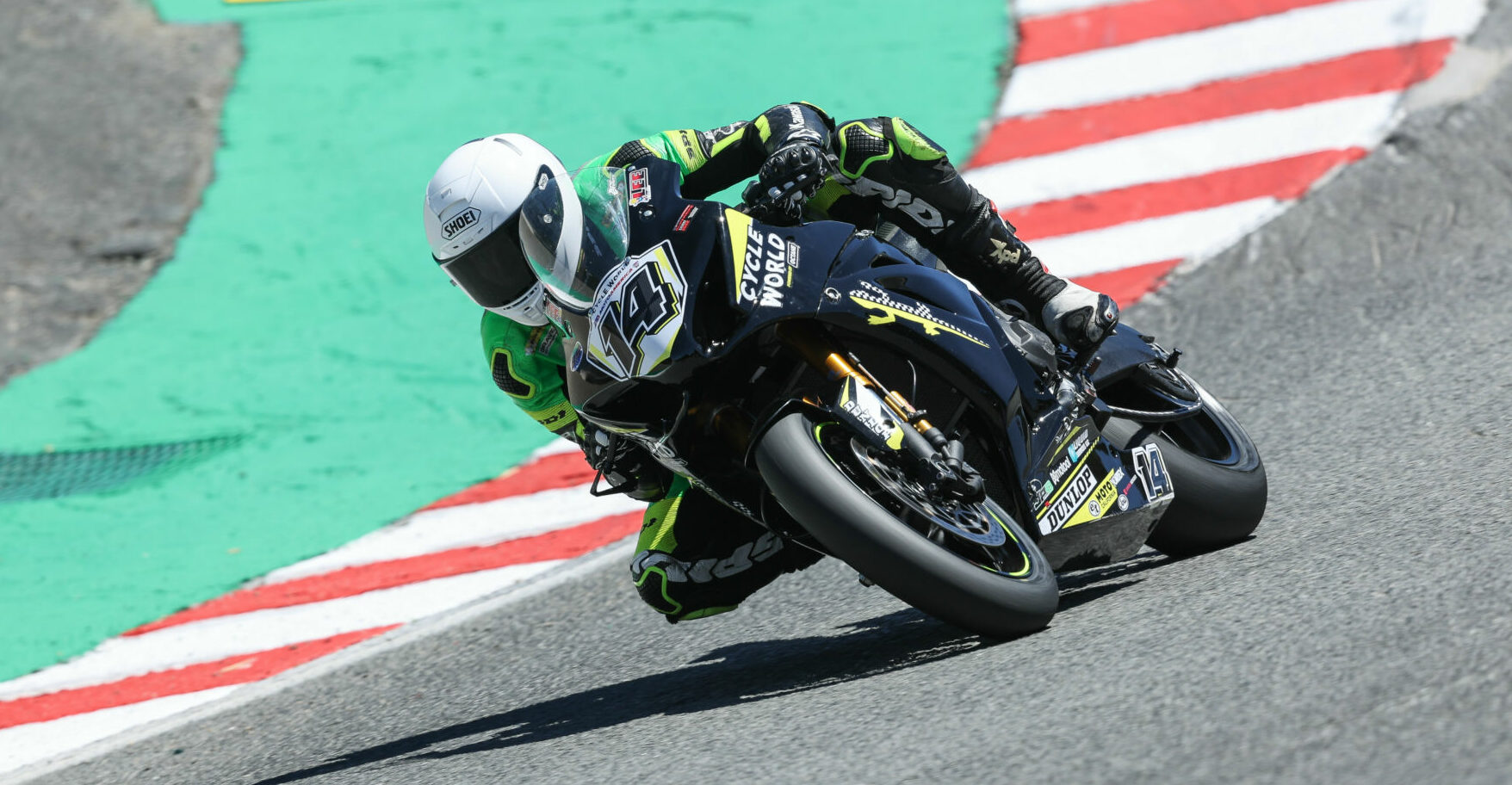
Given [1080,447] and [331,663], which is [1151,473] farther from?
[331,663]

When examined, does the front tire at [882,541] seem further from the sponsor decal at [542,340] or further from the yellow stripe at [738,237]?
the sponsor decal at [542,340]

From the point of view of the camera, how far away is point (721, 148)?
4.43 m

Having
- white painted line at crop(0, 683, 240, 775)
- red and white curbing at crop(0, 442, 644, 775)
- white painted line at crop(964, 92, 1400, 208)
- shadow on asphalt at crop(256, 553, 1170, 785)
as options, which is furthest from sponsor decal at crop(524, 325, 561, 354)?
white painted line at crop(964, 92, 1400, 208)

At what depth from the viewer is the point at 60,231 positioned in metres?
8.81

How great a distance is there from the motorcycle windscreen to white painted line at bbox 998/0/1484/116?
5.22m

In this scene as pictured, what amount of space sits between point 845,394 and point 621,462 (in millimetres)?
877

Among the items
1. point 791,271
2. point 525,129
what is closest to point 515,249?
point 791,271

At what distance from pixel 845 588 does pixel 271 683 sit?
6.52 ft

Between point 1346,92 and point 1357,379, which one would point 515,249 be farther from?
point 1346,92

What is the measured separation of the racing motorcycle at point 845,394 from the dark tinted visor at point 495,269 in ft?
0.45

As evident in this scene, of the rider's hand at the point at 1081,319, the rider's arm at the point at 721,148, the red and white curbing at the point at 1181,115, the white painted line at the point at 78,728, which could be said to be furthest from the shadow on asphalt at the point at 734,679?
the red and white curbing at the point at 1181,115

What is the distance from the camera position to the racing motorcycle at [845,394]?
3537mm

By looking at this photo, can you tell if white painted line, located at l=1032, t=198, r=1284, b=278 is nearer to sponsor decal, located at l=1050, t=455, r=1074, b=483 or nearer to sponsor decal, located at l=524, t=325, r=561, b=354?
sponsor decal, located at l=1050, t=455, r=1074, b=483

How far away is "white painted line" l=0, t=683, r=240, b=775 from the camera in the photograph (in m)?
5.05
